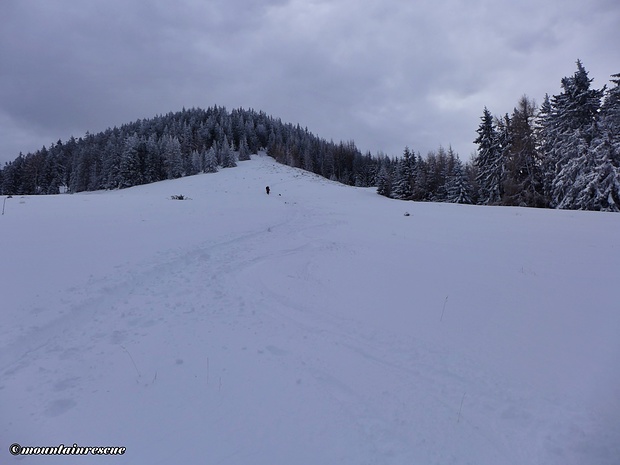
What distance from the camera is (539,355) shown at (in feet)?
16.9

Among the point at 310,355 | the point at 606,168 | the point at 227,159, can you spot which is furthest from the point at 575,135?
the point at 227,159

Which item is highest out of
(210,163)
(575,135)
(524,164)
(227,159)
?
(227,159)

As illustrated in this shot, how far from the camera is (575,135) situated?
25453mm

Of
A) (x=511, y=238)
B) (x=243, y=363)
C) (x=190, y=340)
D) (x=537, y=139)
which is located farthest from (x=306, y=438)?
(x=537, y=139)

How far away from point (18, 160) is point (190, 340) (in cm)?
9716

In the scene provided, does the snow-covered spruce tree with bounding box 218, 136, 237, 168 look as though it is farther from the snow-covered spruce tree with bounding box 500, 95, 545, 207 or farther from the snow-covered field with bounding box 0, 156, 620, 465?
the snow-covered field with bounding box 0, 156, 620, 465

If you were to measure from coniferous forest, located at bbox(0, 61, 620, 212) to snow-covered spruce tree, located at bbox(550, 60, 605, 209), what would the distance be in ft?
0.26

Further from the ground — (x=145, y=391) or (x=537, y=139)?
(x=537, y=139)

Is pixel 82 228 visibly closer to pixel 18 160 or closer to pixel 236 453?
pixel 236 453

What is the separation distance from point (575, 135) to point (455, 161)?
1884 centimetres

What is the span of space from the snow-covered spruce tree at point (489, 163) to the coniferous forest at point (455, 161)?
123mm

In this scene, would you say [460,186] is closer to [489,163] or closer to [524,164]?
[489,163]

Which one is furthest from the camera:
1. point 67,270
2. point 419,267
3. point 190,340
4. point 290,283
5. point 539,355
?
point 419,267

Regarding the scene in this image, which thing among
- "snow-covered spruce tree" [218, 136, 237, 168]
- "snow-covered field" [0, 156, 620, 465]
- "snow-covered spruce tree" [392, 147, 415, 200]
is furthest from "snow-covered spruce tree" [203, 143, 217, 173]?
"snow-covered field" [0, 156, 620, 465]
